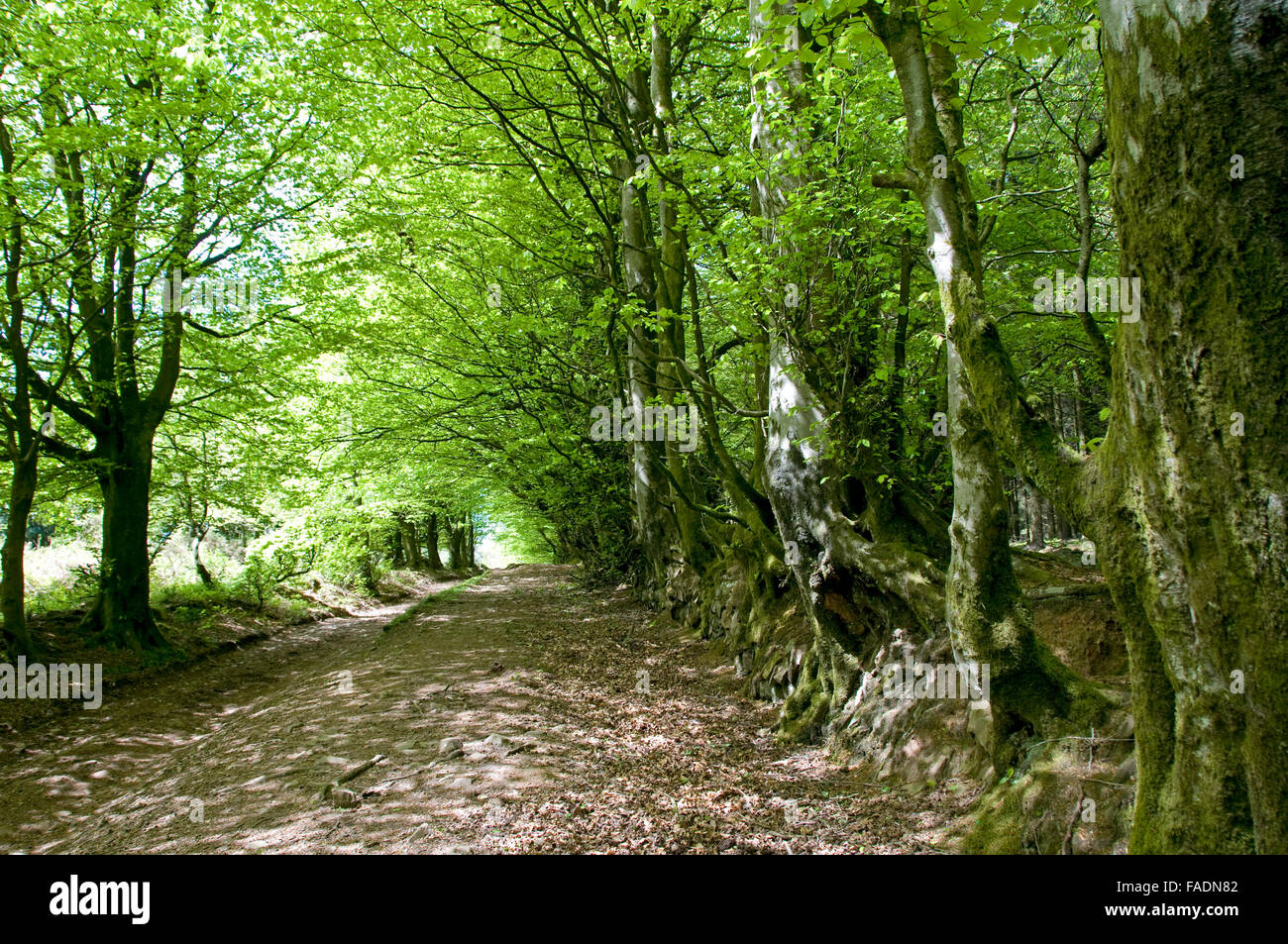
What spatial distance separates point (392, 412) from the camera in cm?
1317

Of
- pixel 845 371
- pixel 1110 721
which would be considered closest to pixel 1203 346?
pixel 1110 721

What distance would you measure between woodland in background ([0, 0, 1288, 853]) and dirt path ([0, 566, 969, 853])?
1049 mm

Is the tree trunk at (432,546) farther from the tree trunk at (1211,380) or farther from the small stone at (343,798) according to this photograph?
the tree trunk at (1211,380)

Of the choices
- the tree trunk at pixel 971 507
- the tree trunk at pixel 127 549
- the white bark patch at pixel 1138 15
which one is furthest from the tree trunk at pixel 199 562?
the white bark patch at pixel 1138 15

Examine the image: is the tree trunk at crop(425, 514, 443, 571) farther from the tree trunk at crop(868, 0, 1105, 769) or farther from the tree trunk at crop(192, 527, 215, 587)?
the tree trunk at crop(868, 0, 1105, 769)

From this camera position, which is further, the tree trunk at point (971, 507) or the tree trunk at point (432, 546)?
the tree trunk at point (432, 546)

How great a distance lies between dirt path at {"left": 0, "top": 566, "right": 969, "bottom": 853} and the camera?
156 inches

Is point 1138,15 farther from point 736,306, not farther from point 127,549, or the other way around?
point 127,549

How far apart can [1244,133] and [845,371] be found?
3.23m

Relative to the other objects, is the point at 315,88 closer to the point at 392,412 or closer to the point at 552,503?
the point at 392,412

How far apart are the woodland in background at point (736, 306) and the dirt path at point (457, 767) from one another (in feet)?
3.44

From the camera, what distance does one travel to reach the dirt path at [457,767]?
13.0 feet

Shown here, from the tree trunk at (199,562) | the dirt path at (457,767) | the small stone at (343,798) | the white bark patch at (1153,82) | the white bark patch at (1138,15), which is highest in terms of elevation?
the white bark patch at (1138,15)

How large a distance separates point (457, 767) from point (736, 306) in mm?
5010
